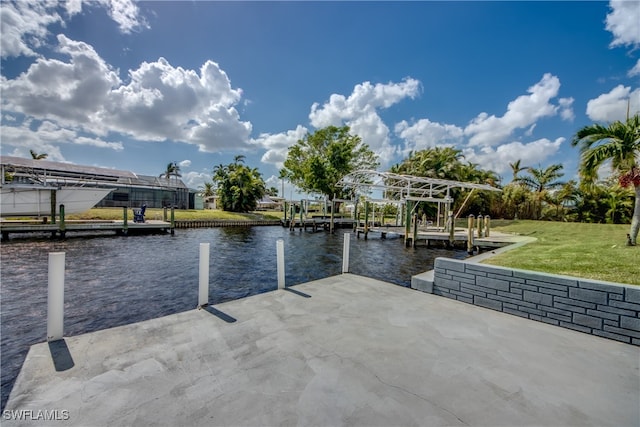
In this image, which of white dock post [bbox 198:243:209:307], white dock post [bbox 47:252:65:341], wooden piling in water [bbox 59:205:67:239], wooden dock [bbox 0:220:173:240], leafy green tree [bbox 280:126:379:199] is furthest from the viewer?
leafy green tree [bbox 280:126:379:199]

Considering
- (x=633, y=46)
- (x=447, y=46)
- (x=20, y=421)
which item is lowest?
(x=20, y=421)

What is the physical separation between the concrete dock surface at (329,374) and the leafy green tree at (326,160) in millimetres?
27947

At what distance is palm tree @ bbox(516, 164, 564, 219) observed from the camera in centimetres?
2424

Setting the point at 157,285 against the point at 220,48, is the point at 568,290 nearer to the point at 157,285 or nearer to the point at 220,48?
the point at 157,285

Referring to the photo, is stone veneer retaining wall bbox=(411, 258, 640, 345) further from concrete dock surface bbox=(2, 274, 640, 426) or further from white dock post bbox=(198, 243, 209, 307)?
white dock post bbox=(198, 243, 209, 307)

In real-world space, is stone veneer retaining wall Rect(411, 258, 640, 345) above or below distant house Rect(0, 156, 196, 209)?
below

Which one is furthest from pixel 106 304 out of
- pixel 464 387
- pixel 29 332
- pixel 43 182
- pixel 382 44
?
pixel 43 182

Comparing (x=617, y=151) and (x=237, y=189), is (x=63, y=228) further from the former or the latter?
(x=617, y=151)

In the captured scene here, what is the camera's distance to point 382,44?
484 inches

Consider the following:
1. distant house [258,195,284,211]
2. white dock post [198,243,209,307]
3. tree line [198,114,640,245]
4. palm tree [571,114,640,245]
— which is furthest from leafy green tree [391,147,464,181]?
distant house [258,195,284,211]

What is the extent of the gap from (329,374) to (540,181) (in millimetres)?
31567

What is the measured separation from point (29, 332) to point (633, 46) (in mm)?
15668

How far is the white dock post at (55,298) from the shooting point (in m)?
2.86

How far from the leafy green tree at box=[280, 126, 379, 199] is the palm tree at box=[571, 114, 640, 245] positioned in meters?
24.4
